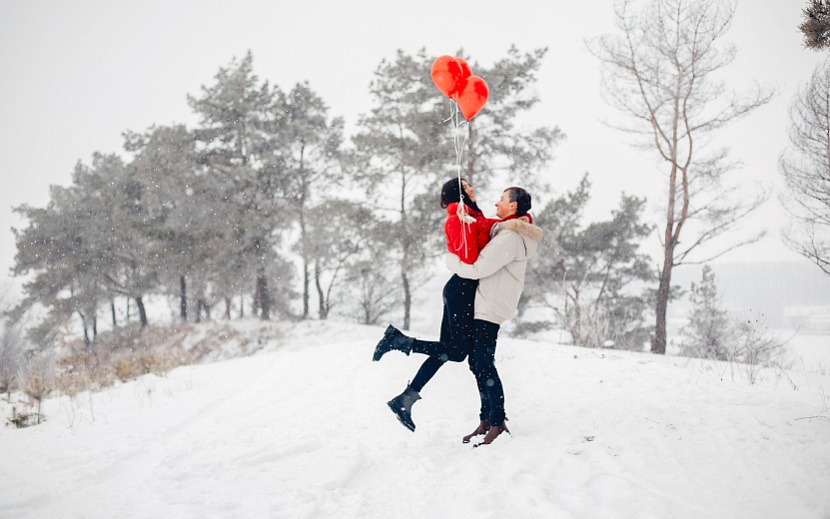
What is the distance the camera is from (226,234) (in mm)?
15719

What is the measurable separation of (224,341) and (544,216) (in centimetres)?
1226

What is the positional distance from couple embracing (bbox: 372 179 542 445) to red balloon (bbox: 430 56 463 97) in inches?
46.5

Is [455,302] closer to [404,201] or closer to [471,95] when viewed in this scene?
[471,95]

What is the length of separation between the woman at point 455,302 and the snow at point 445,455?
1.56ft

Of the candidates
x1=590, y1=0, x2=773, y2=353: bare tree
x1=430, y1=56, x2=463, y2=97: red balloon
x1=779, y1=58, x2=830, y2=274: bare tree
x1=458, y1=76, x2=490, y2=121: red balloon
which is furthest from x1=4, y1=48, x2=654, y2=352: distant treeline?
x1=430, y1=56, x2=463, y2=97: red balloon

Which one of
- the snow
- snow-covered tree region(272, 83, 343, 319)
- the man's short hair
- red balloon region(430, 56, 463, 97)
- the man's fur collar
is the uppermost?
snow-covered tree region(272, 83, 343, 319)

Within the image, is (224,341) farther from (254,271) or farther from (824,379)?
(824,379)

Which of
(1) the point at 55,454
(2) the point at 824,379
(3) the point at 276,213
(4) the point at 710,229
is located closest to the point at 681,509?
(1) the point at 55,454

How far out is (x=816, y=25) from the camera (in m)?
3.88

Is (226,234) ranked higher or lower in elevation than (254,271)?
higher

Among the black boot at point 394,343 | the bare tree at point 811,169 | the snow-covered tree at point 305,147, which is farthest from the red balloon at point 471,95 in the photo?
the snow-covered tree at point 305,147

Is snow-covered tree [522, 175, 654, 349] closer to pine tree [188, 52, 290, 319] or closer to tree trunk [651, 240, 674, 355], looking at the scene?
tree trunk [651, 240, 674, 355]

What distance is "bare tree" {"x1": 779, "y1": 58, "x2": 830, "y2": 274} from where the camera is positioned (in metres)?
9.29

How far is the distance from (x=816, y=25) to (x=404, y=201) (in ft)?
42.5
